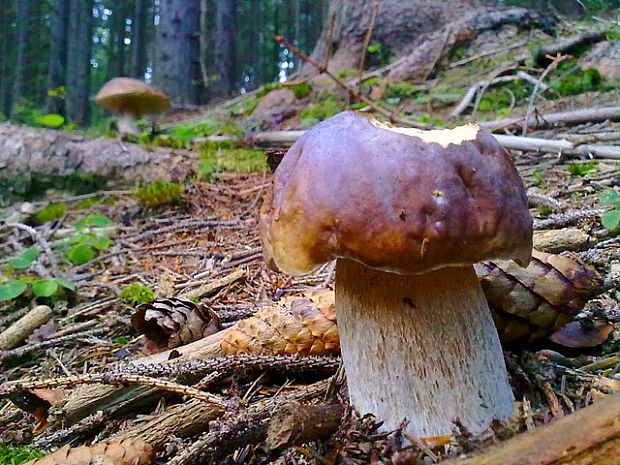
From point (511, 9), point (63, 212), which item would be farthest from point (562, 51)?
point (63, 212)

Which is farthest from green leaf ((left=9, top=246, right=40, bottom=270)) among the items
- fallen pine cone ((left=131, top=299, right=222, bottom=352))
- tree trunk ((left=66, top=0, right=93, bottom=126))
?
tree trunk ((left=66, top=0, right=93, bottom=126))

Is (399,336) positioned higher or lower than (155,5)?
lower

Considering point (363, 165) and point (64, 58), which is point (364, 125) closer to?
point (363, 165)

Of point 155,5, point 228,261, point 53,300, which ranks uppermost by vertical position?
point 155,5

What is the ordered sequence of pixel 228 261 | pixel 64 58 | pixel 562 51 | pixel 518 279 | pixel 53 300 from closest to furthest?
pixel 518 279
pixel 53 300
pixel 228 261
pixel 562 51
pixel 64 58

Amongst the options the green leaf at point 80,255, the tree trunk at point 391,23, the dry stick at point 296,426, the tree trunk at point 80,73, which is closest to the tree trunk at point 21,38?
the tree trunk at point 80,73

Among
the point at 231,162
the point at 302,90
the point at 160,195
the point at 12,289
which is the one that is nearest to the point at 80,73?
the point at 302,90

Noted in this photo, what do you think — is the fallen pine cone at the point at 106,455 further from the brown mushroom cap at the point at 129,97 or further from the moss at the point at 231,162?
the brown mushroom cap at the point at 129,97
